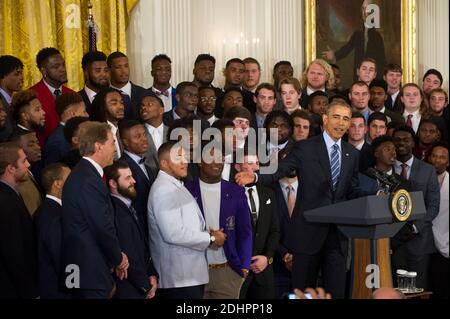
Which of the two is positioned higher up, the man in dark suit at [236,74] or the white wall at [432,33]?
the white wall at [432,33]

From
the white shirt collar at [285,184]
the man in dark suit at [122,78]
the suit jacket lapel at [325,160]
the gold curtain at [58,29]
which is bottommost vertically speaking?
the white shirt collar at [285,184]

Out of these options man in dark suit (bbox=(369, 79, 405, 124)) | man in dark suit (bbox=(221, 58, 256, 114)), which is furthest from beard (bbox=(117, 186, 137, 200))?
man in dark suit (bbox=(369, 79, 405, 124))

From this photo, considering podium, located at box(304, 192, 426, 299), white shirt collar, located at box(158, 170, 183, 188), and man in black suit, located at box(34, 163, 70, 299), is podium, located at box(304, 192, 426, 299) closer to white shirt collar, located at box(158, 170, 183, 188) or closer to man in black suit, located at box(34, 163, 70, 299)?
white shirt collar, located at box(158, 170, 183, 188)

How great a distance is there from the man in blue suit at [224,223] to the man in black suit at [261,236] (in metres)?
0.31

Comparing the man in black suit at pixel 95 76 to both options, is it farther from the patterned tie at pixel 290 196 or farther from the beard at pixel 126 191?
the beard at pixel 126 191

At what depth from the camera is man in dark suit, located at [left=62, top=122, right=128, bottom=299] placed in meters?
6.07

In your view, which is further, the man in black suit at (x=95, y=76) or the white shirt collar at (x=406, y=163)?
the white shirt collar at (x=406, y=163)

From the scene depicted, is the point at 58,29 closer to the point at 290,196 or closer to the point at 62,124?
the point at 62,124

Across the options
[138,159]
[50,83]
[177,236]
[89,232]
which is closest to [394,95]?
[50,83]

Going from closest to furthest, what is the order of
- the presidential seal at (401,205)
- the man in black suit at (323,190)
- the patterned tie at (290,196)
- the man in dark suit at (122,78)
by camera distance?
the presidential seal at (401,205)
the man in black suit at (323,190)
the patterned tie at (290,196)
the man in dark suit at (122,78)

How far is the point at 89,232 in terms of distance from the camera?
613cm

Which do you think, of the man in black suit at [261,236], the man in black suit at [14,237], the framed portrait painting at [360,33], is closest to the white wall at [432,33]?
the framed portrait painting at [360,33]

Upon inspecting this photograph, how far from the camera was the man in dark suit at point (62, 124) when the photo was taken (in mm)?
7242
